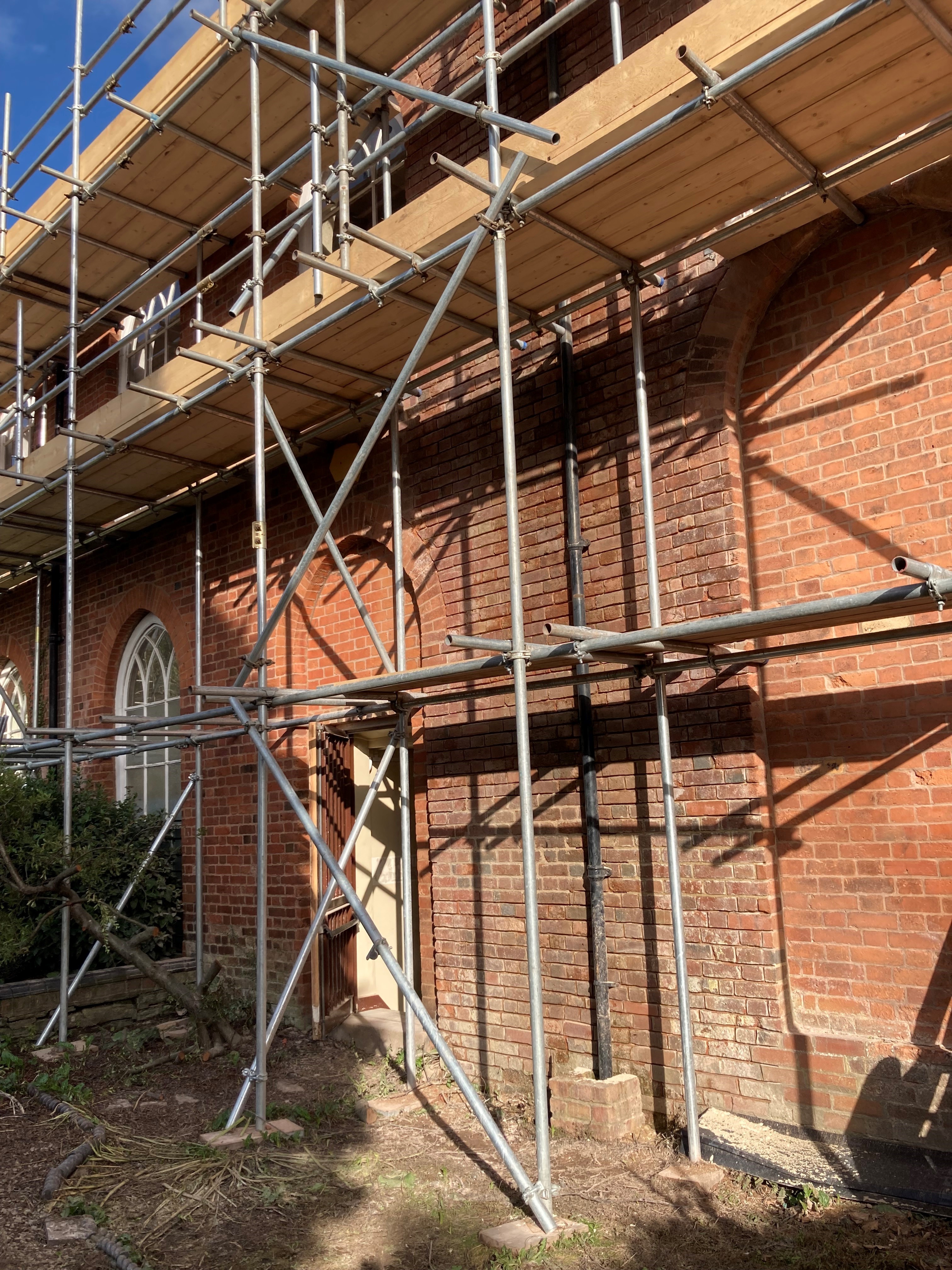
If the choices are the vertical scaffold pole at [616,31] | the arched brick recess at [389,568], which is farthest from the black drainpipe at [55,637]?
the vertical scaffold pole at [616,31]

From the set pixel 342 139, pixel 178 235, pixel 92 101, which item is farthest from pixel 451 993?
pixel 92 101

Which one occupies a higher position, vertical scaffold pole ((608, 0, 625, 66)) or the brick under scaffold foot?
vertical scaffold pole ((608, 0, 625, 66))

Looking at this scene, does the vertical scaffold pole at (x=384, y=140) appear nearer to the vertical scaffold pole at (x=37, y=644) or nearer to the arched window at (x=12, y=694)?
the vertical scaffold pole at (x=37, y=644)

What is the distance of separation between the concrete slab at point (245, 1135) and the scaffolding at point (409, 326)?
10cm

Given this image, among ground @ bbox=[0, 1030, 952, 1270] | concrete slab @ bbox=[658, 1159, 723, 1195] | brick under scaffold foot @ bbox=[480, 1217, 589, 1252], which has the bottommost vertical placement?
ground @ bbox=[0, 1030, 952, 1270]

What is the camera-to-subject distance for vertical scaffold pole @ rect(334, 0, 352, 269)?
612 centimetres

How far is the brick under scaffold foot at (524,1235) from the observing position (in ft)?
13.7

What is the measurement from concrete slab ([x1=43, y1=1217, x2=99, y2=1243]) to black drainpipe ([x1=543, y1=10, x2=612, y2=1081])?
2638 mm

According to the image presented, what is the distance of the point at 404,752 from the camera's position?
7.10m

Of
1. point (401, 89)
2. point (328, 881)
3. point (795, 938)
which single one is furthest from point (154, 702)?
point (795, 938)

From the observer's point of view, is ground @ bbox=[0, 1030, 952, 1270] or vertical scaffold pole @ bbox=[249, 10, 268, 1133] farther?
vertical scaffold pole @ bbox=[249, 10, 268, 1133]

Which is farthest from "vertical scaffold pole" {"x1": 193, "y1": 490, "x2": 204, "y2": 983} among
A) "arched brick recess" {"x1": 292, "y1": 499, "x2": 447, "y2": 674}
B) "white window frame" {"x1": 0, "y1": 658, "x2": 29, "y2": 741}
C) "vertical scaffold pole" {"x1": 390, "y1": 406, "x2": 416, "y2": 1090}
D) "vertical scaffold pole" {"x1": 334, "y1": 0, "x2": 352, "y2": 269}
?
"white window frame" {"x1": 0, "y1": 658, "x2": 29, "y2": 741}

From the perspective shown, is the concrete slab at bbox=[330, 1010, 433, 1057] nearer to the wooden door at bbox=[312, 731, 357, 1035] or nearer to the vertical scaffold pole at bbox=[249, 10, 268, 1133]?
the wooden door at bbox=[312, 731, 357, 1035]

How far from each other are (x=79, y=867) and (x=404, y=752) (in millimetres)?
2514
